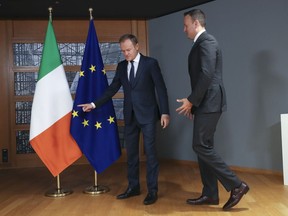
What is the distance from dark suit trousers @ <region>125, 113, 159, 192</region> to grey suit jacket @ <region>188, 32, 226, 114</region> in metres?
0.43

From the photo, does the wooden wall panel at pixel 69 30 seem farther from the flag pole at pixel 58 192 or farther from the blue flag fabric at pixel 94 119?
the flag pole at pixel 58 192

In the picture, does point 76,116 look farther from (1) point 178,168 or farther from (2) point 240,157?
(2) point 240,157

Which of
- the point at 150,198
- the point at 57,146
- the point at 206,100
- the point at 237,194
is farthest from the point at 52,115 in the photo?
the point at 237,194

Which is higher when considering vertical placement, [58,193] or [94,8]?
[94,8]

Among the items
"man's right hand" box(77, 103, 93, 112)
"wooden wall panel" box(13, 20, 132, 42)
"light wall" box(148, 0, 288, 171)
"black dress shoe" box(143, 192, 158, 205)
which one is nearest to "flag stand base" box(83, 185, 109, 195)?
"black dress shoe" box(143, 192, 158, 205)

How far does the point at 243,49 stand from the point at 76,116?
6.64 ft

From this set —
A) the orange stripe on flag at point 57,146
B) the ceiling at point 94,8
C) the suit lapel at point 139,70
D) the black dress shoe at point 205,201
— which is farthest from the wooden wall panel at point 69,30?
the black dress shoe at point 205,201

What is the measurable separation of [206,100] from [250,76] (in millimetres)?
1594

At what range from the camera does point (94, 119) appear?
3.34 meters

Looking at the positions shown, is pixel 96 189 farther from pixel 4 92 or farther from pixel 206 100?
pixel 4 92

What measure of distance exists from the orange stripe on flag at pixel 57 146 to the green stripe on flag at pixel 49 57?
431mm

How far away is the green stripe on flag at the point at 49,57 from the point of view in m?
3.29

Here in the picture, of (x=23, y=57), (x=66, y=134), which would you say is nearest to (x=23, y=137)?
(x=23, y=57)

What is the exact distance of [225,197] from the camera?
3.08 metres
